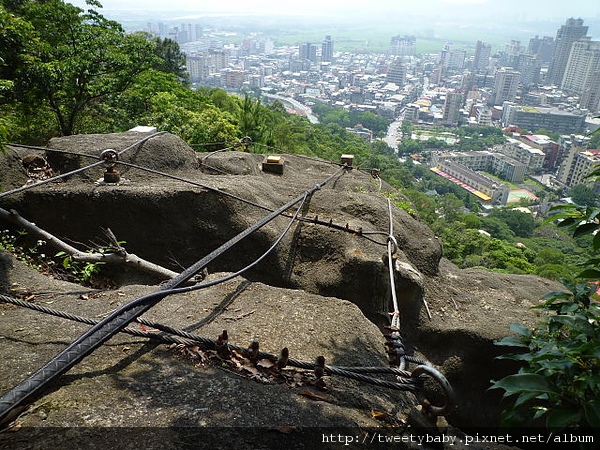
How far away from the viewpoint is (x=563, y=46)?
16038cm

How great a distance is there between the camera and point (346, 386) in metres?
2.90

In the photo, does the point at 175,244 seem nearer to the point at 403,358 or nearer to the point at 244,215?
the point at 244,215

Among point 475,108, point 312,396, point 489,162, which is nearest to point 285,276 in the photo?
point 312,396

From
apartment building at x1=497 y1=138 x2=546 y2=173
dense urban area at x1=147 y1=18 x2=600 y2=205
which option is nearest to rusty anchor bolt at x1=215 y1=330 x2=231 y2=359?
dense urban area at x1=147 y1=18 x2=600 y2=205

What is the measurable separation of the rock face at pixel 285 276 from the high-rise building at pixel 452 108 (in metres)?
121

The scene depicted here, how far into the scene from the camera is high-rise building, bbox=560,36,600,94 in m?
142

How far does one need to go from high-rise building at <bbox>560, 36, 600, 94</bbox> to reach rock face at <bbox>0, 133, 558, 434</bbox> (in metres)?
171

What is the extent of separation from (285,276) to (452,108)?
12682 centimetres

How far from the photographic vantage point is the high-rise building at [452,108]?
381 ft

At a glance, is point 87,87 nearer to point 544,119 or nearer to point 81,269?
point 81,269

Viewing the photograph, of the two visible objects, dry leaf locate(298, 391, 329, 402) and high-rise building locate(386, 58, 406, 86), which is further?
high-rise building locate(386, 58, 406, 86)

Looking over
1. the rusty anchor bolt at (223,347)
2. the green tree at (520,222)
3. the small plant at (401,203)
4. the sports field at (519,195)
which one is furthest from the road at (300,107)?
the rusty anchor bolt at (223,347)

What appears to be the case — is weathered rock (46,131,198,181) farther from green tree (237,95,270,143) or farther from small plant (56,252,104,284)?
green tree (237,95,270,143)

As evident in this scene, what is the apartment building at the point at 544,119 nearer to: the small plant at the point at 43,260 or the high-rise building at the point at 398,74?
the high-rise building at the point at 398,74
